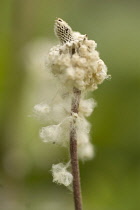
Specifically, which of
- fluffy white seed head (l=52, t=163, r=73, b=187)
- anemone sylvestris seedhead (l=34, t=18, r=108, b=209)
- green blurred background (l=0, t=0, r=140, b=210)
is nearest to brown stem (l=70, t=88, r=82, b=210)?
anemone sylvestris seedhead (l=34, t=18, r=108, b=209)

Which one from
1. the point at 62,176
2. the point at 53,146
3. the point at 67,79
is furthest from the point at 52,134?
the point at 53,146

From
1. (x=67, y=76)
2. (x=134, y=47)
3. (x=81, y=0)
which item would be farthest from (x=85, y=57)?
(x=81, y=0)

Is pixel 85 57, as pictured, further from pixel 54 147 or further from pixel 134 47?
pixel 134 47

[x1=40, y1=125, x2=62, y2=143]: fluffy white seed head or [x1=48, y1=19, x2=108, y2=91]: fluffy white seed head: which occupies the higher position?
[x1=48, y1=19, x2=108, y2=91]: fluffy white seed head

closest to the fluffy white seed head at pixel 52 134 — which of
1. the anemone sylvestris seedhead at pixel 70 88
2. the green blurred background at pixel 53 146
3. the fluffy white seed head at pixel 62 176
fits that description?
the anemone sylvestris seedhead at pixel 70 88

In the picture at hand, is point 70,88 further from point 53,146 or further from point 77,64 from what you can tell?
point 53,146

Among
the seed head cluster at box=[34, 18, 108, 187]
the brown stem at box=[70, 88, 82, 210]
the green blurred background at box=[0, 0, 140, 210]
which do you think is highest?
the green blurred background at box=[0, 0, 140, 210]

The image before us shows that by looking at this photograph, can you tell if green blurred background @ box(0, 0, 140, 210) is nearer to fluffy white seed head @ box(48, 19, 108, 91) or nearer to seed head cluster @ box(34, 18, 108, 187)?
seed head cluster @ box(34, 18, 108, 187)
